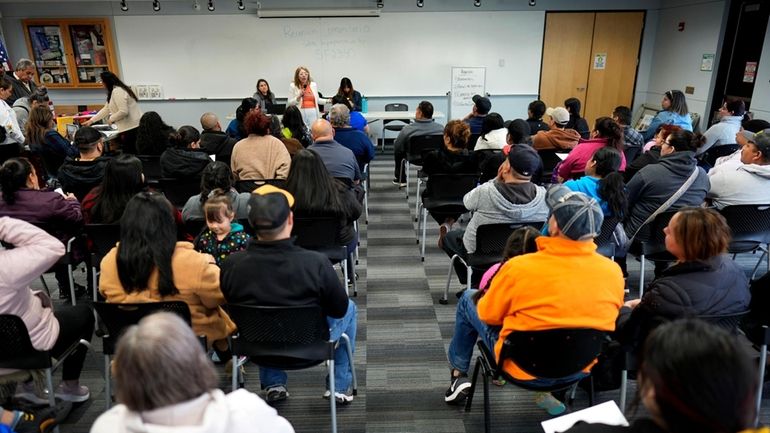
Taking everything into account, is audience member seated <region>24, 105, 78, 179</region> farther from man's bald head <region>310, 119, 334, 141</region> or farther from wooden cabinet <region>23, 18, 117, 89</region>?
wooden cabinet <region>23, 18, 117, 89</region>

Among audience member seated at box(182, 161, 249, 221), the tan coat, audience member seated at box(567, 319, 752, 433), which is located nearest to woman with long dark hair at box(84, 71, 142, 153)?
audience member seated at box(182, 161, 249, 221)

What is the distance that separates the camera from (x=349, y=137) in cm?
507

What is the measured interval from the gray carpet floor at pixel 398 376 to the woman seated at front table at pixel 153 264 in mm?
674

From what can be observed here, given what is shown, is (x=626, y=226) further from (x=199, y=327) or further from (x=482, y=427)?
(x=199, y=327)

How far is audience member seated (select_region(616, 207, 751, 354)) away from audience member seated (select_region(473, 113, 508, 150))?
2.85 m

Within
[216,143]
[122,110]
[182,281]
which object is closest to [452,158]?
[216,143]

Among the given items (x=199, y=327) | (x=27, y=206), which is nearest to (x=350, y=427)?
(x=199, y=327)

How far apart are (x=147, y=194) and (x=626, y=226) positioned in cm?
312

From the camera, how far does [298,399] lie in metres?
2.63

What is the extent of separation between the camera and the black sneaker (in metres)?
2.55

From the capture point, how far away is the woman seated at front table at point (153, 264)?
1.99m

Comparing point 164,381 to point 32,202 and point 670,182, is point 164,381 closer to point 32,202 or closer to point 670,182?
point 32,202

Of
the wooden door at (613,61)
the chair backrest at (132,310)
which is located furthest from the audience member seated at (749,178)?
the wooden door at (613,61)

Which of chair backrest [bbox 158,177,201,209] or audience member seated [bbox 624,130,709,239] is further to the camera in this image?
chair backrest [bbox 158,177,201,209]
